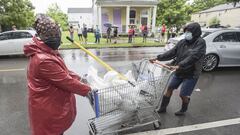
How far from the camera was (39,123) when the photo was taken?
202 cm

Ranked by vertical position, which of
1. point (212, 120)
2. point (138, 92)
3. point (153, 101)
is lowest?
point (212, 120)

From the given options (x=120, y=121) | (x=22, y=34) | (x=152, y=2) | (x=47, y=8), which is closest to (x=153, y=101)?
(x=120, y=121)

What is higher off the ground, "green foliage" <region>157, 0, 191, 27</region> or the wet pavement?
"green foliage" <region>157, 0, 191, 27</region>

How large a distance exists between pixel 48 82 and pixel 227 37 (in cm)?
771

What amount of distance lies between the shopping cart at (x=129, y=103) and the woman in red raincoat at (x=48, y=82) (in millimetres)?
419

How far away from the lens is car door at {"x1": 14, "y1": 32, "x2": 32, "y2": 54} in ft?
34.1

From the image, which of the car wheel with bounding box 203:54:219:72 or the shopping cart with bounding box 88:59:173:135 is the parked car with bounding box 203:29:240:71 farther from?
the shopping cart with bounding box 88:59:173:135

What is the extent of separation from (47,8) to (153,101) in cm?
6425

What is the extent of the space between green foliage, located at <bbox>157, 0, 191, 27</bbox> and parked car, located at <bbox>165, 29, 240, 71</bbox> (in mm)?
25539

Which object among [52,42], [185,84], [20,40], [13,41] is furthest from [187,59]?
[13,41]

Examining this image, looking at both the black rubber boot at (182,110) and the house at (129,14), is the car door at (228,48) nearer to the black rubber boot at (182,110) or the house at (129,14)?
the black rubber boot at (182,110)

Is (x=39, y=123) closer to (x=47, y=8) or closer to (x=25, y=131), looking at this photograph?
(x=25, y=131)

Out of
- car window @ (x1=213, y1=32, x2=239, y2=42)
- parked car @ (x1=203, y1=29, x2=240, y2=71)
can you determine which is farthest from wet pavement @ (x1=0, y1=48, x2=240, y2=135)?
car window @ (x1=213, y1=32, x2=239, y2=42)

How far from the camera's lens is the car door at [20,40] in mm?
10383
